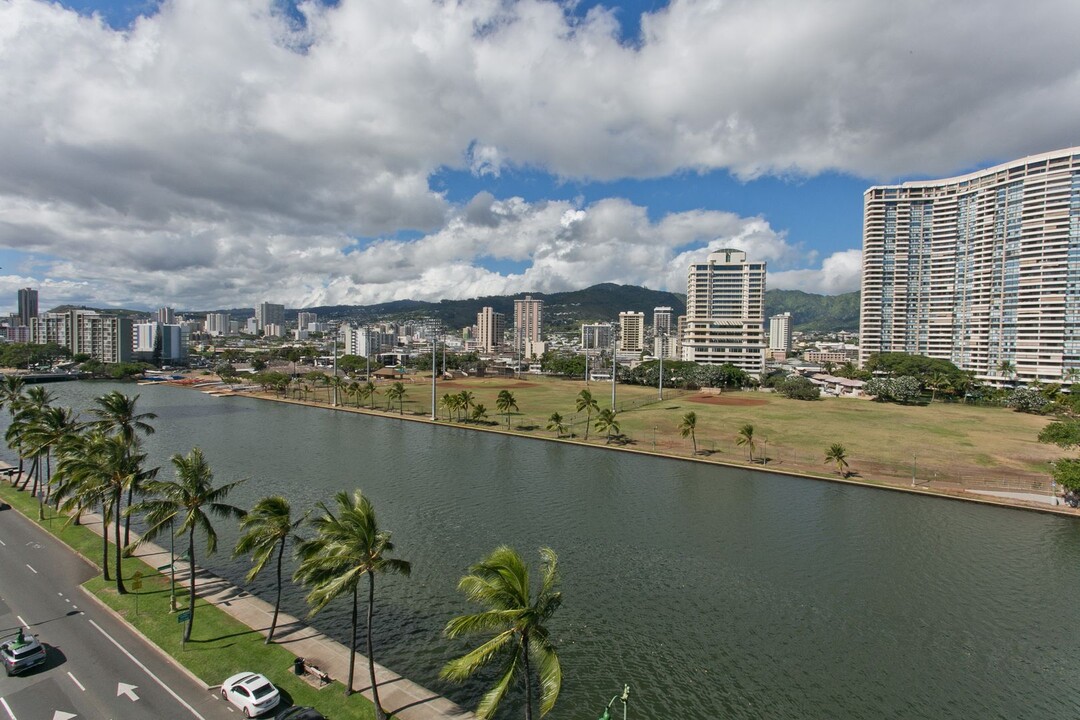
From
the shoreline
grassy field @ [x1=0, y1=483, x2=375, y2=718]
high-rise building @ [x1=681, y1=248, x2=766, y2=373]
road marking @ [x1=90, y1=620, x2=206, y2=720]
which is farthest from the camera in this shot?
high-rise building @ [x1=681, y1=248, x2=766, y2=373]

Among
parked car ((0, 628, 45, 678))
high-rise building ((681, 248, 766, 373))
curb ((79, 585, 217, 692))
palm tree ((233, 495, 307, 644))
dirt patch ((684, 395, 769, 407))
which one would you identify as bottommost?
curb ((79, 585, 217, 692))

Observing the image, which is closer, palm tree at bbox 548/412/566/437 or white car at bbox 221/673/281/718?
white car at bbox 221/673/281/718

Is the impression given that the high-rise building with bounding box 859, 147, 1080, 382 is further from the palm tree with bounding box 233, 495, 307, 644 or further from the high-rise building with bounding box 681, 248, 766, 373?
the palm tree with bounding box 233, 495, 307, 644

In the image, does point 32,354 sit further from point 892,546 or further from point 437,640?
point 892,546

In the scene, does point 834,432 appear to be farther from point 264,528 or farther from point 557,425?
point 264,528

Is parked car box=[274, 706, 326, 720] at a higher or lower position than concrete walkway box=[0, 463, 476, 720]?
higher

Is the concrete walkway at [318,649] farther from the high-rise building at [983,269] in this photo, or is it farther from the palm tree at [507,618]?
the high-rise building at [983,269]

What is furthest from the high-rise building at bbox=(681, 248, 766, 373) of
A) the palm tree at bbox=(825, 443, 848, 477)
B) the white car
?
the white car

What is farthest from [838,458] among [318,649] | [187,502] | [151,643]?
[151,643]

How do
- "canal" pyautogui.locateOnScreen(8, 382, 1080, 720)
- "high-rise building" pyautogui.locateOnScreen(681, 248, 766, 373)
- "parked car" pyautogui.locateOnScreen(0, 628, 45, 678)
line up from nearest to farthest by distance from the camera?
"parked car" pyautogui.locateOnScreen(0, 628, 45, 678)
"canal" pyautogui.locateOnScreen(8, 382, 1080, 720)
"high-rise building" pyautogui.locateOnScreen(681, 248, 766, 373)
